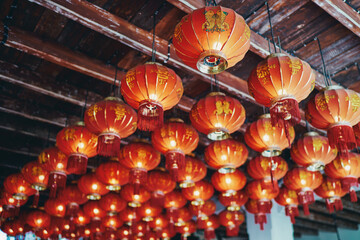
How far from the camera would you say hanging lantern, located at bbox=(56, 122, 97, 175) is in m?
4.02

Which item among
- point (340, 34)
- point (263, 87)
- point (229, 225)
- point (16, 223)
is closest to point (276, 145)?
point (263, 87)

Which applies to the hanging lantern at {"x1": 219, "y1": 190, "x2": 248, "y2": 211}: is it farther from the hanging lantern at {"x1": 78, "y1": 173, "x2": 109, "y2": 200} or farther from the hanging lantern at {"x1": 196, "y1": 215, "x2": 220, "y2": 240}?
the hanging lantern at {"x1": 78, "y1": 173, "x2": 109, "y2": 200}

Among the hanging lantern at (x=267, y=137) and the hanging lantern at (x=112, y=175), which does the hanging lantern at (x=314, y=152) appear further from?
the hanging lantern at (x=112, y=175)

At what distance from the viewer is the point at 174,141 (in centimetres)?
391

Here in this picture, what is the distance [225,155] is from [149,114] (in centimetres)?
150

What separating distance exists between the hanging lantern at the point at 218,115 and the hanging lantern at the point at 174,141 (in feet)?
1.45

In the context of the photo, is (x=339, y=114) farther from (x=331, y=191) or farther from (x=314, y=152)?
(x=331, y=191)

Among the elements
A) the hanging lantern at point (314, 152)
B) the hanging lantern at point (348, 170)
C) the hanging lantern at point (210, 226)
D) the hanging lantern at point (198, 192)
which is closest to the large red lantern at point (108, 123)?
the hanging lantern at point (314, 152)

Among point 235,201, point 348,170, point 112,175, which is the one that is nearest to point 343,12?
point 348,170

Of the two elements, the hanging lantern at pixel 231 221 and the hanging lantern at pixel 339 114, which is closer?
the hanging lantern at pixel 339 114

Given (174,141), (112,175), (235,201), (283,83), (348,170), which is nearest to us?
Answer: (283,83)

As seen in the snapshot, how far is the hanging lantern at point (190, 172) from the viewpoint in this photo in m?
4.89

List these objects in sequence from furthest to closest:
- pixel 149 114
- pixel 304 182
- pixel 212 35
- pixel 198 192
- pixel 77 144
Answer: pixel 198 192
pixel 304 182
pixel 77 144
pixel 149 114
pixel 212 35

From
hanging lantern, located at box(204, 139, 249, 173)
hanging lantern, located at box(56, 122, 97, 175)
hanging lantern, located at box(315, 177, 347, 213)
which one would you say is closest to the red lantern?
hanging lantern, located at box(204, 139, 249, 173)
